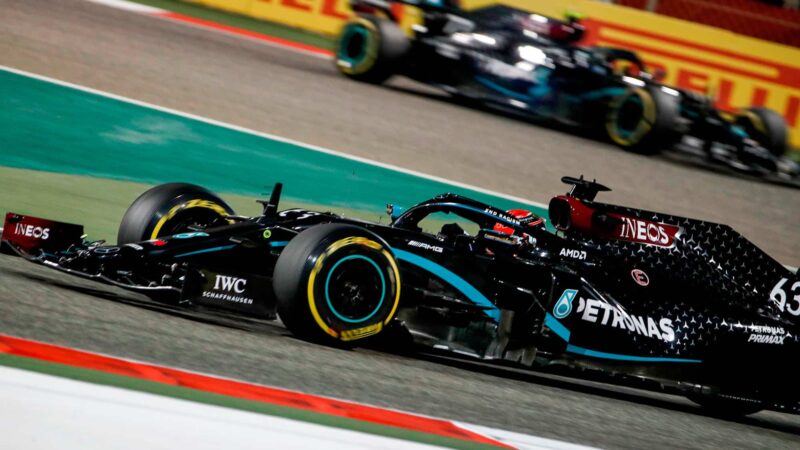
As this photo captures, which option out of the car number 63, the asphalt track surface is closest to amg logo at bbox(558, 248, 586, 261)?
the asphalt track surface

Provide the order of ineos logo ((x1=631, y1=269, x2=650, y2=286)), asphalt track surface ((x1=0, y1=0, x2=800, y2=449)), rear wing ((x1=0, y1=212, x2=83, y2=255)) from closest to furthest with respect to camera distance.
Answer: asphalt track surface ((x1=0, y1=0, x2=800, y2=449))
rear wing ((x1=0, y1=212, x2=83, y2=255))
ineos logo ((x1=631, y1=269, x2=650, y2=286))

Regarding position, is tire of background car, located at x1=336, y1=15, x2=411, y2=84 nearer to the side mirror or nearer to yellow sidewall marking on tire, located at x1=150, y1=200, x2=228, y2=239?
the side mirror

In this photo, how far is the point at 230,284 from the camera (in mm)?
6492

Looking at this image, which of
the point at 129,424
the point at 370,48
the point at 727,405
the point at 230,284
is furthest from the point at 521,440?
the point at 370,48

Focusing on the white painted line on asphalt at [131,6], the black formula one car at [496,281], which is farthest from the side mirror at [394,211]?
the white painted line on asphalt at [131,6]

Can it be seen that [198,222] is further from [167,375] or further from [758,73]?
[758,73]

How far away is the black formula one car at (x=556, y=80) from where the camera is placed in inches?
635

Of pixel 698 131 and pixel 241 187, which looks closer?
pixel 241 187

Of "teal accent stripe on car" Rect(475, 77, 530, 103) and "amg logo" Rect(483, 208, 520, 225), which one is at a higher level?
"teal accent stripe on car" Rect(475, 77, 530, 103)

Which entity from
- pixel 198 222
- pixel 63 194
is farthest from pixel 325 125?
pixel 198 222

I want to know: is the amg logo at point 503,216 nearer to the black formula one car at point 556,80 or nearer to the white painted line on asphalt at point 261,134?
the white painted line on asphalt at point 261,134

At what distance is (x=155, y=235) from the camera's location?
714 centimetres

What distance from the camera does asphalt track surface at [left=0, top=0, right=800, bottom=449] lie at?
19.9 feet

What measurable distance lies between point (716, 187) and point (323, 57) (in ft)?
20.3
